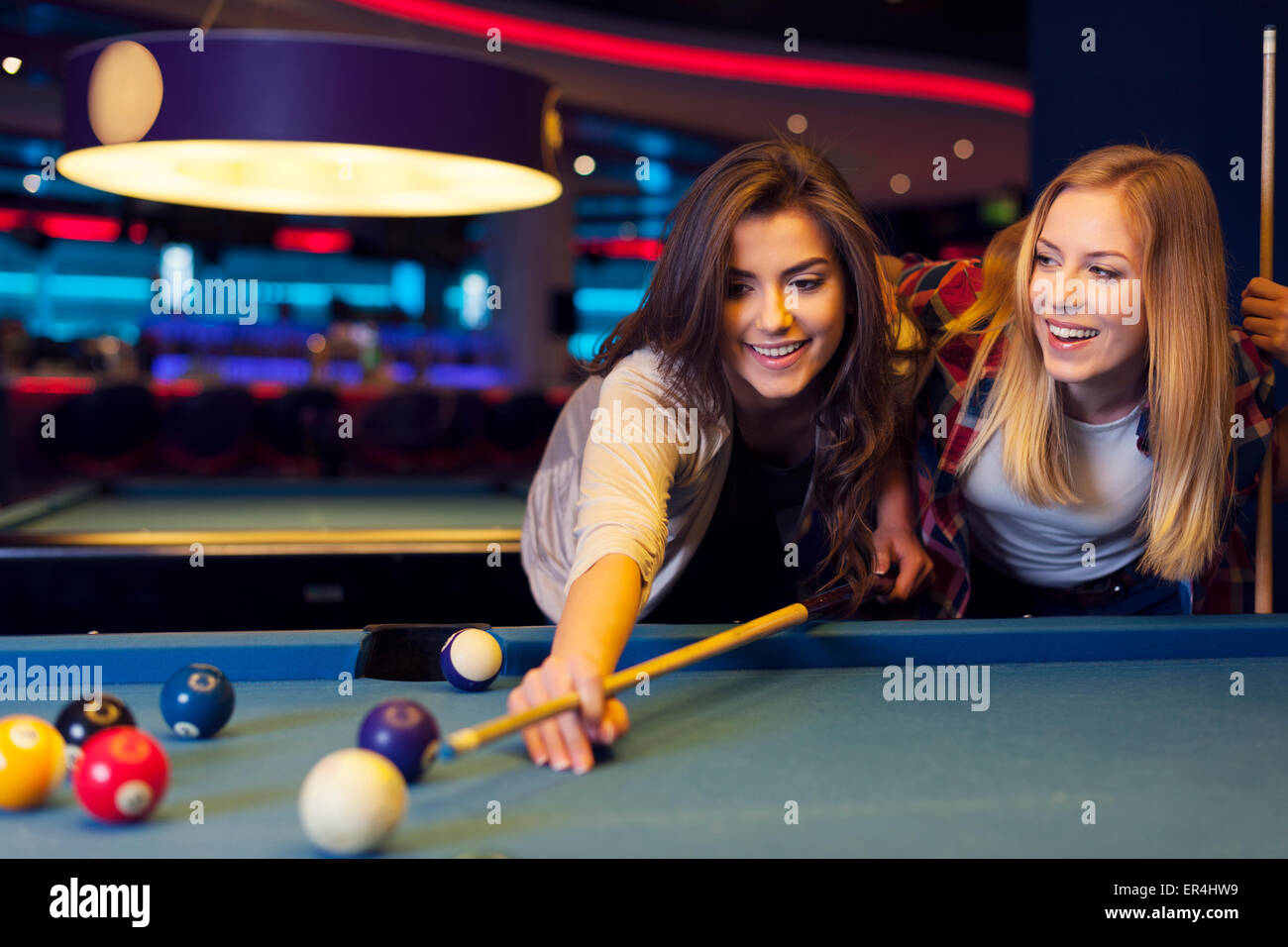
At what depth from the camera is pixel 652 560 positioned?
1.56m

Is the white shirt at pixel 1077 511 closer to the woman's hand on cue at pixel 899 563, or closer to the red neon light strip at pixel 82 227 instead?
the woman's hand on cue at pixel 899 563

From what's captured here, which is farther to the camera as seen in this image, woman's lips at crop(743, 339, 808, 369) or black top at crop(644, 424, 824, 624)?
black top at crop(644, 424, 824, 624)

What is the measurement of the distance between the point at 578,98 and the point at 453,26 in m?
0.95

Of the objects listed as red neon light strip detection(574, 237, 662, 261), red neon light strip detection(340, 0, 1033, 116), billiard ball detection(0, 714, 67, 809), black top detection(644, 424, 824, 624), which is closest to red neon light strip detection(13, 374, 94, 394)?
red neon light strip detection(340, 0, 1033, 116)

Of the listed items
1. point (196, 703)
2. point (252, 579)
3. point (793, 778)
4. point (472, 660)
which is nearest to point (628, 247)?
point (252, 579)

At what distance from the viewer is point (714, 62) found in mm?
7891

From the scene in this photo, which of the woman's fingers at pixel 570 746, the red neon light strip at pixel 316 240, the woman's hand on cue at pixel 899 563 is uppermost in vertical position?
the red neon light strip at pixel 316 240

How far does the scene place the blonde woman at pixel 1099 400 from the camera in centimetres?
177

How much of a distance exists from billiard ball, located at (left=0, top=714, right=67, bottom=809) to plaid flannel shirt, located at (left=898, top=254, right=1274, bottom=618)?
4.72 feet

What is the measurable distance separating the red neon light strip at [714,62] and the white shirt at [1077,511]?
17.7ft

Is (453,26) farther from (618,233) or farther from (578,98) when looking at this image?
(618,233)

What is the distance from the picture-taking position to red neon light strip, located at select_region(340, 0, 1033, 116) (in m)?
6.93

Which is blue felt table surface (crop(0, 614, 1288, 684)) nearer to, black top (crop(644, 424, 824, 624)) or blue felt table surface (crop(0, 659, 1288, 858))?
blue felt table surface (crop(0, 659, 1288, 858))

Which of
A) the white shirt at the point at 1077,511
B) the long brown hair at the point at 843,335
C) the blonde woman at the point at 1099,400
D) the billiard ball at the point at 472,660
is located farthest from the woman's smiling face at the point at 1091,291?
the billiard ball at the point at 472,660
